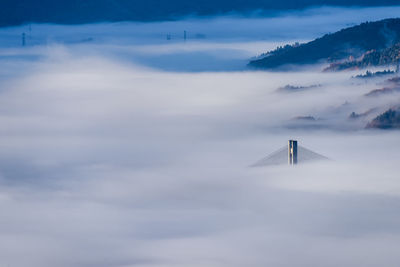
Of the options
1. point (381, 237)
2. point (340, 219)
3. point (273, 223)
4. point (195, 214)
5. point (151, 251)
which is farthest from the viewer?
point (195, 214)

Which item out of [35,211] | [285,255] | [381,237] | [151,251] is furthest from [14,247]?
[35,211]

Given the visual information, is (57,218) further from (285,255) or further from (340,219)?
(285,255)

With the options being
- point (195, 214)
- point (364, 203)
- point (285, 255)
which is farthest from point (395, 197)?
point (285, 255)

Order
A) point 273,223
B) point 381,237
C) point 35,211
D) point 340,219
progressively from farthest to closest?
point 35,211 → point 273,223 → point 340,219 → point 381,237

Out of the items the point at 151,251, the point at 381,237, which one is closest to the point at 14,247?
the point at 151,251

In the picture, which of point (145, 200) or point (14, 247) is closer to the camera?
point (14, 247)

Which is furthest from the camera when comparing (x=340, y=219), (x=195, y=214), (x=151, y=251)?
(x=195, y=214)

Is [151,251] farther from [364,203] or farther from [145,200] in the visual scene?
[145,200]

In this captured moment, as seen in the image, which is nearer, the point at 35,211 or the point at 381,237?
the point at 381,237
